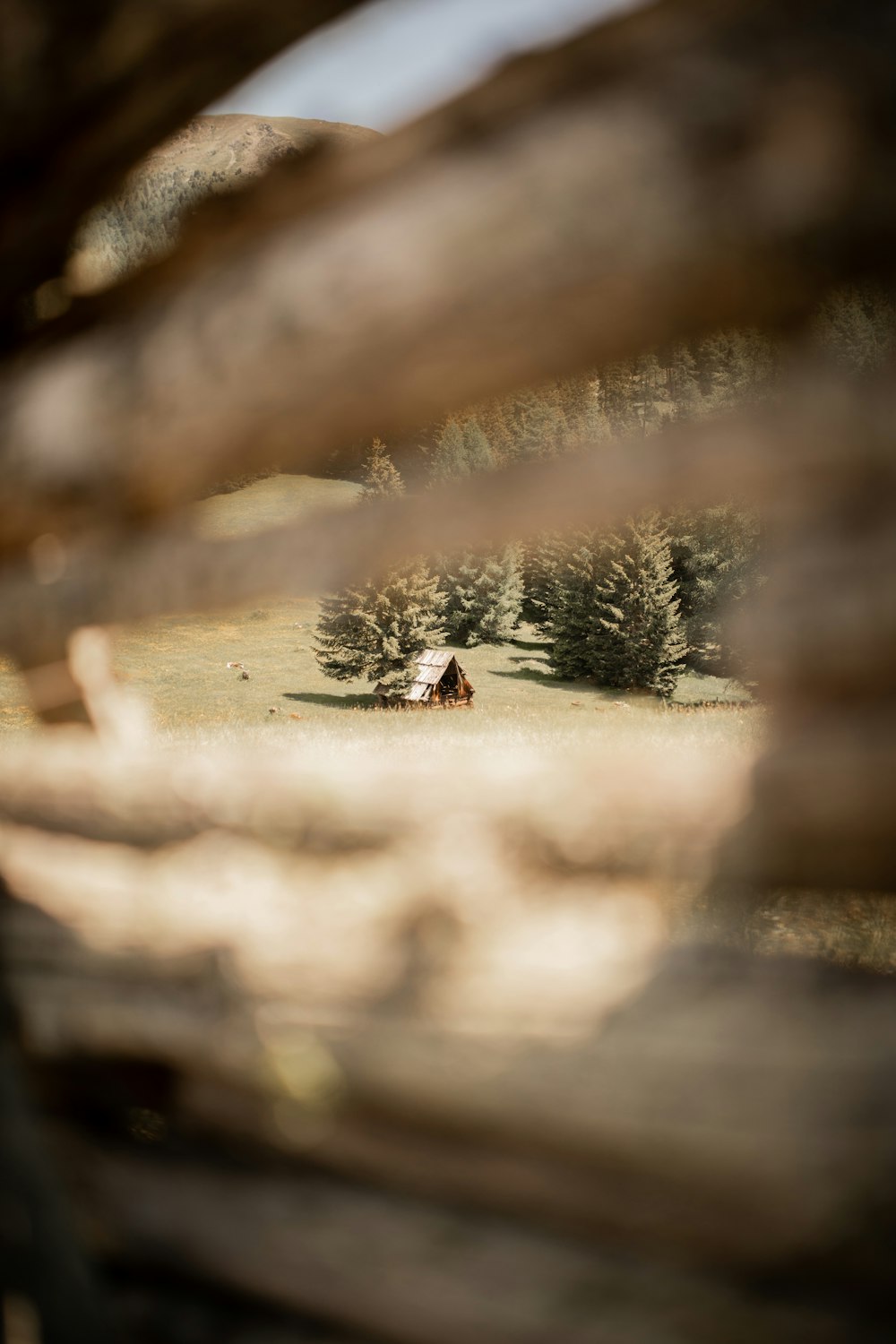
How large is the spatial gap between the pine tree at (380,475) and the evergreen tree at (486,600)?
578 millimetres

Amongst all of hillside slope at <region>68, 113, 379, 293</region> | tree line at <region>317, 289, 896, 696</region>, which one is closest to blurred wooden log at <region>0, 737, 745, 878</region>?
tree line at <region>317, 289, 896, 696</region>

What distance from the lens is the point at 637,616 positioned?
226cm

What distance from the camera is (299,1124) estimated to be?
929 mm

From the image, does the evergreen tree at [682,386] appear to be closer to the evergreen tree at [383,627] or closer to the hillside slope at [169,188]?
the hillside slope at [169,188]

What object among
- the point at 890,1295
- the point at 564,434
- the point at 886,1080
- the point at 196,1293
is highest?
the point at 564,434

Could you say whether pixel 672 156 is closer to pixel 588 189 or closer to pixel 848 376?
pixel 588 189

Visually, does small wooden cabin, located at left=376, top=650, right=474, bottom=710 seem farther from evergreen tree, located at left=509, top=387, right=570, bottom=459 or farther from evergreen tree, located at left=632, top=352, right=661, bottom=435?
evergreen tree, located at left=632, top=352, right=661, bottom=435

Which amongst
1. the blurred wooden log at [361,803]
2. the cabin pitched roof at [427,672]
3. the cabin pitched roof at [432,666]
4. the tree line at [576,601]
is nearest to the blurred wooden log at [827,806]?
the blurred wooden log at [361,803]

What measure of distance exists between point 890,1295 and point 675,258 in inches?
36.9

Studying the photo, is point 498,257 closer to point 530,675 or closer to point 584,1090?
Result: point 584,1090

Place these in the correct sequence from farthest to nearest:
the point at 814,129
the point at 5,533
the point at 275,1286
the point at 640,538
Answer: the point at 640,538, the point at 5,533, the point at 275,1286, the point at 814,129

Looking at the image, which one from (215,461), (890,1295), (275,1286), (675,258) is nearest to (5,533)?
(215,461)

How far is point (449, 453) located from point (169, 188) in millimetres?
521

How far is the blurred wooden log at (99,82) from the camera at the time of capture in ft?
2.56
